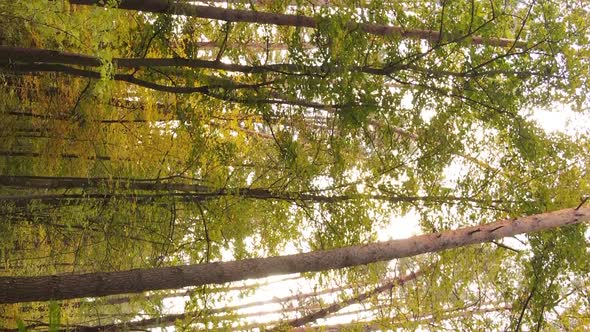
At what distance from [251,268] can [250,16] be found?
2365 mm

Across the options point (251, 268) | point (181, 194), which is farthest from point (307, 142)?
point (251, 268)

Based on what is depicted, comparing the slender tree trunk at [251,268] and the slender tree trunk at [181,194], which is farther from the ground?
the slender tree trunk at [181,194]

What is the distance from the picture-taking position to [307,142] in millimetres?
6910

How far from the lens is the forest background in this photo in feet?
17.5

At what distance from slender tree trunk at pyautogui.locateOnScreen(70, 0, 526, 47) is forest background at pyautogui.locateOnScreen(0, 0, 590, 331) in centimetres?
2

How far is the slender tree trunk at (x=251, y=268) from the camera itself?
4.16 meters

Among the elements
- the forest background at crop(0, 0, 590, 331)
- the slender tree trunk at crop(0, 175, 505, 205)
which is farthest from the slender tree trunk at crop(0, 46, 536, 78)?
the slender tree trunk at crop(0, 175, 505, 205)

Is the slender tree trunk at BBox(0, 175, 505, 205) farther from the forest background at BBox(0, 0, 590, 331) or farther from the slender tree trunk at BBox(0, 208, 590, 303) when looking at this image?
the slender tree trunk at BBox(0, 208, 590, 303)

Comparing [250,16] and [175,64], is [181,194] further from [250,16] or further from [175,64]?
[250,16]

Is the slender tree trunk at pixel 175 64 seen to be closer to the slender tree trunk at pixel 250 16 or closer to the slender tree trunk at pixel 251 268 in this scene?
the slender tree trunk at pixel 250 16

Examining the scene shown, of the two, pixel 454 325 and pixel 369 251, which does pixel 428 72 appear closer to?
pixel 369 251

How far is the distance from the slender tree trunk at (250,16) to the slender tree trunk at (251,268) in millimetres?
1963

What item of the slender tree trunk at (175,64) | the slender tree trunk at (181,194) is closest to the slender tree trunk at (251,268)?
the slender tree trunk at (181,194)

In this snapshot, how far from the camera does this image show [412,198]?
6.69 m
